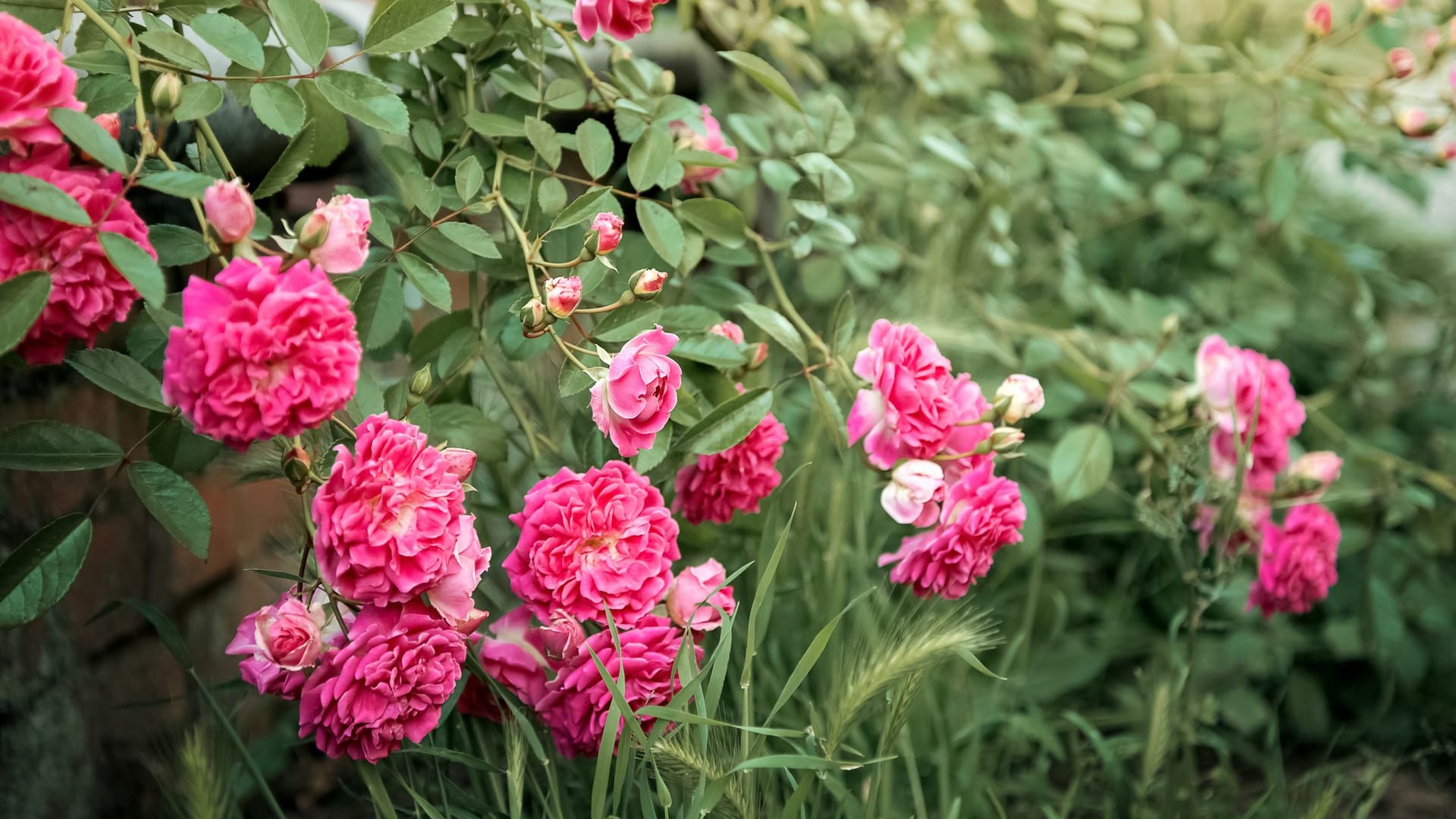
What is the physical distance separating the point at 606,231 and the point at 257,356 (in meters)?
0.23

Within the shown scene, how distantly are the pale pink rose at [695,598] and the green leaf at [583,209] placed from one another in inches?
9.5

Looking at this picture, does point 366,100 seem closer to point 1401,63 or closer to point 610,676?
point 610,676

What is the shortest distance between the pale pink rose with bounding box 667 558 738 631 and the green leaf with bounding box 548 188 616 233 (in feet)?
0.79

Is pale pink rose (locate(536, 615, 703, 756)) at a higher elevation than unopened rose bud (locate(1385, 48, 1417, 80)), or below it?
below

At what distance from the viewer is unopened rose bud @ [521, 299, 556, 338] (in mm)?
649

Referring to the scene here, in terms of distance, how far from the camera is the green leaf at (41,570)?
590 millimetres

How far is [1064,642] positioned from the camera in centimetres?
134

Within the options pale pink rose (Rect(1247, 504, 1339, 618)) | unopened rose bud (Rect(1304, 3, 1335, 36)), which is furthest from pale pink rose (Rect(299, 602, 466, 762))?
unopened rose bud (Rect(1304, 3, 1335, 36))

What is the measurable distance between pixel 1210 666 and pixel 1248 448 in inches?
20.4

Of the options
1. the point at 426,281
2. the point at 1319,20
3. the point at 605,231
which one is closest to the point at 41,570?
the point at 426,281

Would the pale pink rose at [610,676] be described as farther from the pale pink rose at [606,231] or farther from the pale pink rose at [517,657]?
the pale pink rose at [606,231]

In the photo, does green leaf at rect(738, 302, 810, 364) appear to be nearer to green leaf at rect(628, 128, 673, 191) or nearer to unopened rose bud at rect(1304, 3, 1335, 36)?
green leaf at rect(628, 128, 673, 191)

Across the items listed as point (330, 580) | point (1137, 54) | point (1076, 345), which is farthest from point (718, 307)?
point (1137, 54)

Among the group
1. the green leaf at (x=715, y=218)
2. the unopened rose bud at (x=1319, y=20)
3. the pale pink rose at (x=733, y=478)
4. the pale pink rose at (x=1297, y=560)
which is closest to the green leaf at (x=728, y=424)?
the pale pink rose at (x=733, y=478)
